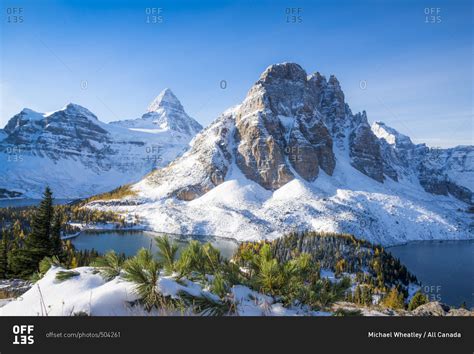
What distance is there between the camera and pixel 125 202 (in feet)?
518

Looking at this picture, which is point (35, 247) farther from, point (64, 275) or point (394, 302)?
point (394, 302)

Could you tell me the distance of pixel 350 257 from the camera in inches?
3282

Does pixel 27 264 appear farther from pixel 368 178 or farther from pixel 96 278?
pixel 368 178

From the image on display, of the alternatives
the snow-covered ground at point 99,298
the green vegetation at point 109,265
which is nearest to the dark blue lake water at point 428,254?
the green vegetation at point 109,265

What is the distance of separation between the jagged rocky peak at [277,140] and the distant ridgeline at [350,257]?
219ft

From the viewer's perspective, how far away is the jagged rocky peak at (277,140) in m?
165

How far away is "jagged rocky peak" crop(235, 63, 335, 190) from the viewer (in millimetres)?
165375

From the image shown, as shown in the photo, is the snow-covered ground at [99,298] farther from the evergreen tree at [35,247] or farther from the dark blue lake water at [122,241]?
the dark blue lake water at [122,241]

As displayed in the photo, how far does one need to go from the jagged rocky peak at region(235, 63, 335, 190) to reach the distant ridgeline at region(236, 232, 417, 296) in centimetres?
6678

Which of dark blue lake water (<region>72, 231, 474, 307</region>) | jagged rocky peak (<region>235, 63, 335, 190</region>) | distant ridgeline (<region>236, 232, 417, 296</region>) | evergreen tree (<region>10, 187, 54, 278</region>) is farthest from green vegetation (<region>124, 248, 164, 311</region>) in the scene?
jagged rocky peak (<region>235, 63, 335, 190</region>)

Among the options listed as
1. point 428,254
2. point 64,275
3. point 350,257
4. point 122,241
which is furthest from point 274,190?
point 64,275
